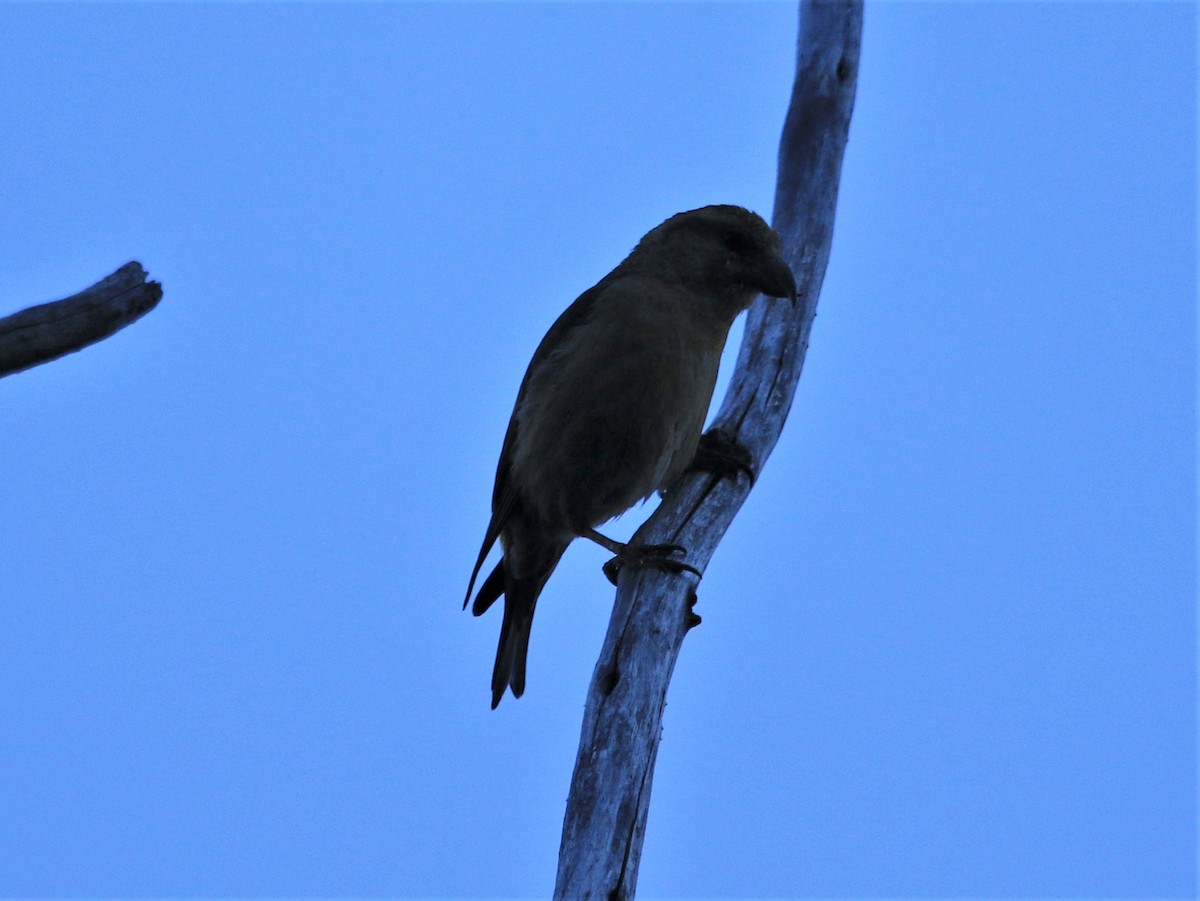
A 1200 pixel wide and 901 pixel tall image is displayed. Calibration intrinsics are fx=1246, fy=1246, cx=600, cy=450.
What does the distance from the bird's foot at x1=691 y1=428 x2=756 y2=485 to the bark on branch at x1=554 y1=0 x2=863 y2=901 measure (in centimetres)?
3

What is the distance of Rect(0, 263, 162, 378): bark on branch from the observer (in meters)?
2.64

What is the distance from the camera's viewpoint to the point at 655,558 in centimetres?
372

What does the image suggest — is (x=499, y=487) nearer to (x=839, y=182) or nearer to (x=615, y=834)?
(x=839, y=182)

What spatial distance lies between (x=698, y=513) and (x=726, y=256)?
1174 mm

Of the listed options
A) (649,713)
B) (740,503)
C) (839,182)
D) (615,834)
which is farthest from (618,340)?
(615,834)

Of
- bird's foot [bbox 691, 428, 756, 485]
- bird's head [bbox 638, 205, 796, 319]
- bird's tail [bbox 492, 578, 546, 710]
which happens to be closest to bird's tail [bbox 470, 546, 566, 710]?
bird's tail [bbox 492, 578, 546, 710]

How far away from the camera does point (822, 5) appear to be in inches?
210

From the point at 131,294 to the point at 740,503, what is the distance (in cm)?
223


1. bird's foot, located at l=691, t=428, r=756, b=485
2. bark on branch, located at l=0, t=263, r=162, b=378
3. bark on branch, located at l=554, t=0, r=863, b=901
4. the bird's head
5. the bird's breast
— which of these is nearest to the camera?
bark on branch, located at l=0, t=263, r=162, b=378

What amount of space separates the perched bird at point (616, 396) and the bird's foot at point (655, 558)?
0.40 meters

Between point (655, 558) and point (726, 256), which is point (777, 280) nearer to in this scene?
point (726, 256)

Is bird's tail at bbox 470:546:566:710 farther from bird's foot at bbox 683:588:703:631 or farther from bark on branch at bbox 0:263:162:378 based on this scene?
bark on branch at bbox 0:263:162:378

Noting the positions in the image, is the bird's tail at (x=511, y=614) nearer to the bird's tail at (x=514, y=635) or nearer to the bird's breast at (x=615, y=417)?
the bird's tail at (x=514, y=635)

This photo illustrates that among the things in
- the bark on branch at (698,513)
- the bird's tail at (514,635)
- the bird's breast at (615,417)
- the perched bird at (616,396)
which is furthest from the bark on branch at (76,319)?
the bird's tail at (514,635)
